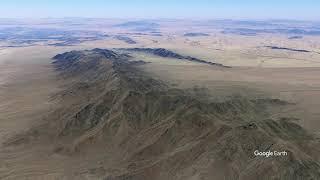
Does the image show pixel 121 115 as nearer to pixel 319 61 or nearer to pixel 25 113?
pixel 25 113

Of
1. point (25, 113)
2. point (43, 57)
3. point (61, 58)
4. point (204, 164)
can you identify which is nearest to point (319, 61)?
point (61, 58)

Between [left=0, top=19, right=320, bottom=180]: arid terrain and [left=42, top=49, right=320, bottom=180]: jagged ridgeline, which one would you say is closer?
[left=42, top=49, right=320, bottom=180]: jagged ridgeline

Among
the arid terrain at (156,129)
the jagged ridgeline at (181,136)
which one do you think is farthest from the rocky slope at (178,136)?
the arid terrain at (156,129)

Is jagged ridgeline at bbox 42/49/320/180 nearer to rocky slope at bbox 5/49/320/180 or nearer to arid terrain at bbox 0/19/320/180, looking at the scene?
rocky slope at bbox 5/49/320/180

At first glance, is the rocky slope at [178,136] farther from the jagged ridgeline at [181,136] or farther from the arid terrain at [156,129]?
the arid terrain at [156,129]

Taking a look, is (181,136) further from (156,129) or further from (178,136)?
(156,129)

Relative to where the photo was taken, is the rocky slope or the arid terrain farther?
the arid terrain

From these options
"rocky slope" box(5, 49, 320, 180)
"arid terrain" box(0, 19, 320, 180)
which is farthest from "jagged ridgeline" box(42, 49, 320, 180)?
"arid terrain" box(0, 19, 320, 180)

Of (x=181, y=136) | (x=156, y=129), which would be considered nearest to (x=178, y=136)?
(x=181, y=136)
